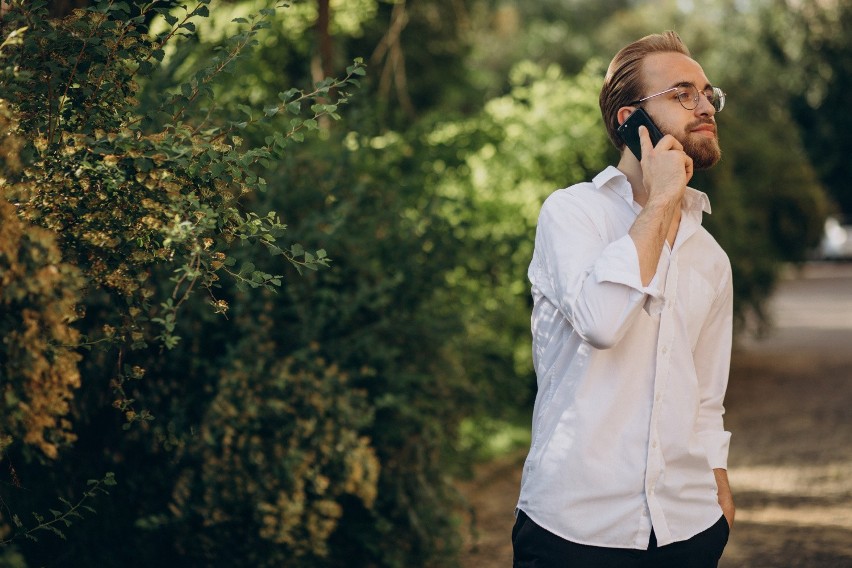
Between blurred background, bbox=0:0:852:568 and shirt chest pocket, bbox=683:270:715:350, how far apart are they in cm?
96

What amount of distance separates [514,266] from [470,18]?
31.7 ft

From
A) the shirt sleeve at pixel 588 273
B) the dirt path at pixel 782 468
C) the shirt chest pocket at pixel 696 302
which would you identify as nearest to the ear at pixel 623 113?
the shirt sleeve at pixel 588 273

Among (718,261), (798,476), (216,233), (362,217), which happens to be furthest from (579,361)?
(798,476)

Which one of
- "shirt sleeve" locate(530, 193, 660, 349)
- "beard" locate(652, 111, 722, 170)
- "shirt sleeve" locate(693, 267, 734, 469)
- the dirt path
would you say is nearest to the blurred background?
the dirt path

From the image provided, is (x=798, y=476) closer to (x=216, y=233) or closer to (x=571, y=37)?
(x=216, y=233)

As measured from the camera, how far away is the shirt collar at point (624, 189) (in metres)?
2.67

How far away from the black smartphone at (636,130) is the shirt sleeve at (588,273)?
262 mm

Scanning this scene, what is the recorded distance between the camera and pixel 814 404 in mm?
11258

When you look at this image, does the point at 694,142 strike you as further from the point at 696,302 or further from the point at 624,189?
the point at 696,302

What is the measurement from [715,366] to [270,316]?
8.17 feet

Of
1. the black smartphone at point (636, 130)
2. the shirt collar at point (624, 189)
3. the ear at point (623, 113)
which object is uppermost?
the ear at point (623, 113)

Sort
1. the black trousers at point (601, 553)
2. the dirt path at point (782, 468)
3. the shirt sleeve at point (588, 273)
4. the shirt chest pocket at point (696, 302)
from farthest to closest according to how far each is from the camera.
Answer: the dirt path at point (782, 468)
the shirt chest pocket at point (696, 302)
the black trousers at point (601, 553)
the shirt sleeve at point (588, 273)

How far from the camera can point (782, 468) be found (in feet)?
27.9

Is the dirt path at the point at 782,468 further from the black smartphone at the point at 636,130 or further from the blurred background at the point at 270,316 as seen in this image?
the black smartphone at the point at 636,130
